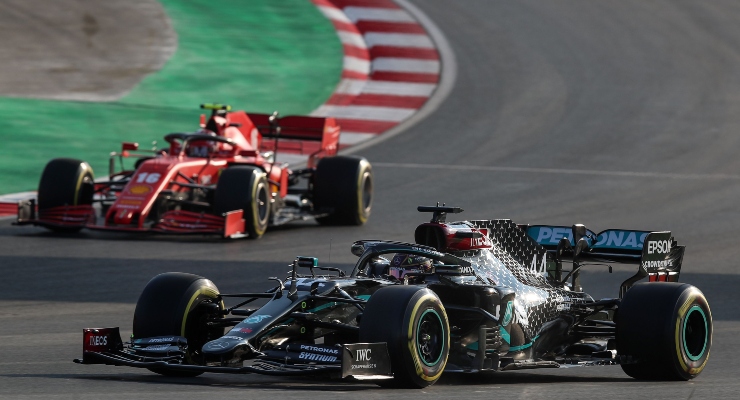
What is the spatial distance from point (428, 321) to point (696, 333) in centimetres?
210

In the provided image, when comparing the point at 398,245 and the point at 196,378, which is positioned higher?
the point at 398,245

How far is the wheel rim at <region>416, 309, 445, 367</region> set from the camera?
826cm

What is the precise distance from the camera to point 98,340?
8547mm

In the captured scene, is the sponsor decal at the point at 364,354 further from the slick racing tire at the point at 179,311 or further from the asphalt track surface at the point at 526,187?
the slick racing tire at the point at 179,311

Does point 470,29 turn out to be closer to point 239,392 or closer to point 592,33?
point 592,33

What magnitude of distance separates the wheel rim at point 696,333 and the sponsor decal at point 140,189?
26.9 ft

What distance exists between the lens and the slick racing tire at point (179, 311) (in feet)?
28.9

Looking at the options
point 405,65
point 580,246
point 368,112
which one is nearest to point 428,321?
point 580,246

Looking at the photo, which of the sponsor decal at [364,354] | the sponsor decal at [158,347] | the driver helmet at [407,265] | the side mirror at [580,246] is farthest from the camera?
the side mirror at [580,246]

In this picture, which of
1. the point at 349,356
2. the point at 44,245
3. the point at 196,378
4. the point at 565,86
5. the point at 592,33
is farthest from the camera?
the point at 592,33

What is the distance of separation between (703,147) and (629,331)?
1397cm

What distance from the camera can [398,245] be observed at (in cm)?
923

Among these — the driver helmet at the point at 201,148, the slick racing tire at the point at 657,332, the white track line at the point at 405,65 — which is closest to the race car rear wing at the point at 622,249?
the slick racing tire at the point at 657,332

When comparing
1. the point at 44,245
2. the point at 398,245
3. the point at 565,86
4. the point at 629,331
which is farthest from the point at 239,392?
the point at 565,86
